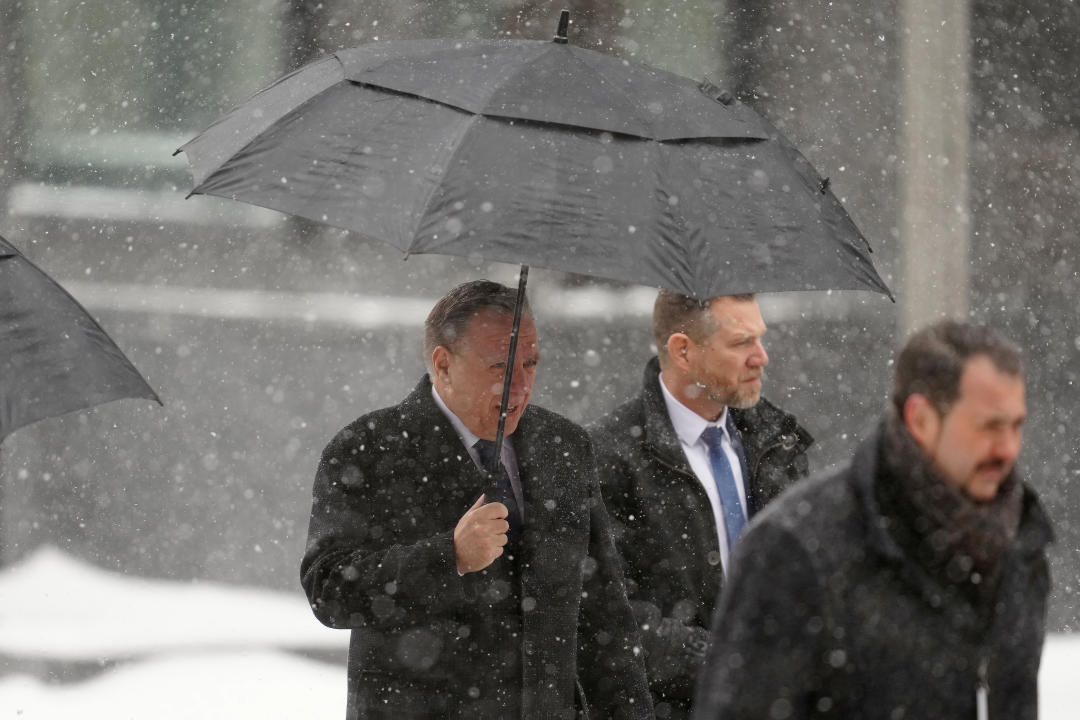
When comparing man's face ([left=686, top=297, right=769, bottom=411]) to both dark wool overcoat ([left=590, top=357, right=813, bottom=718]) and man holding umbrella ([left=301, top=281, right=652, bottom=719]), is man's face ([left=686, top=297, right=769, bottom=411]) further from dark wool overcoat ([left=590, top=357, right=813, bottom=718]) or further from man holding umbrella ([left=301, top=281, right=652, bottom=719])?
man holding umbrella ([left=301, top=281, right=652, bottom=719])

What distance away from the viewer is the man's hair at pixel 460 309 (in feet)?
12.8

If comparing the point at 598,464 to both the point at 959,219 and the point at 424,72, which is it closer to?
the point at 424,72

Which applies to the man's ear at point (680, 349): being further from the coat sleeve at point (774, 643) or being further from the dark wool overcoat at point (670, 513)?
the coat sleeve at point (774, 643)

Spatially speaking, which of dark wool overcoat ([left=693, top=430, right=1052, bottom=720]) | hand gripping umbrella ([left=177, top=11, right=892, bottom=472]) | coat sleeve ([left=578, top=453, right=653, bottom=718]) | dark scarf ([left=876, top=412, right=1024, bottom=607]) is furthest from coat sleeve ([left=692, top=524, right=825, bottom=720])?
coat sleeve ([left=578, top=453, right=653, bottom=718])

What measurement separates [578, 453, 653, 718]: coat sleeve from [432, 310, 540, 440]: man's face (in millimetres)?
318

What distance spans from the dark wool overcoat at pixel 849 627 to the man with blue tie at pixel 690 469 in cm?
173

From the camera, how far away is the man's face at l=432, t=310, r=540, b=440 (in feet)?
12.6

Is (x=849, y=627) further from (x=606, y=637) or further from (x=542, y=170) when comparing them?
(x=606, y=637)

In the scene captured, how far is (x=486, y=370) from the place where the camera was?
12.7 feet

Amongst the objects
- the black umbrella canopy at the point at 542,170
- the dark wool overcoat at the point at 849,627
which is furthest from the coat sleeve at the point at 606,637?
the dark wool overcoat at the point at 849,627

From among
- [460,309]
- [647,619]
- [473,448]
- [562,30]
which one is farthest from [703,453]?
[562,30]

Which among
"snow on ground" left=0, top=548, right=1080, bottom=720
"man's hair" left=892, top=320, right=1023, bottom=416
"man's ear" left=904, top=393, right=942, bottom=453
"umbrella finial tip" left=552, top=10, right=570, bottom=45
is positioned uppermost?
"umbrella finial tip" left=552, top=10, right=570, bottom=45

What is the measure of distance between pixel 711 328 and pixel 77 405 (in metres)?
1.71

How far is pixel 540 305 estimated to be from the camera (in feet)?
29.0
